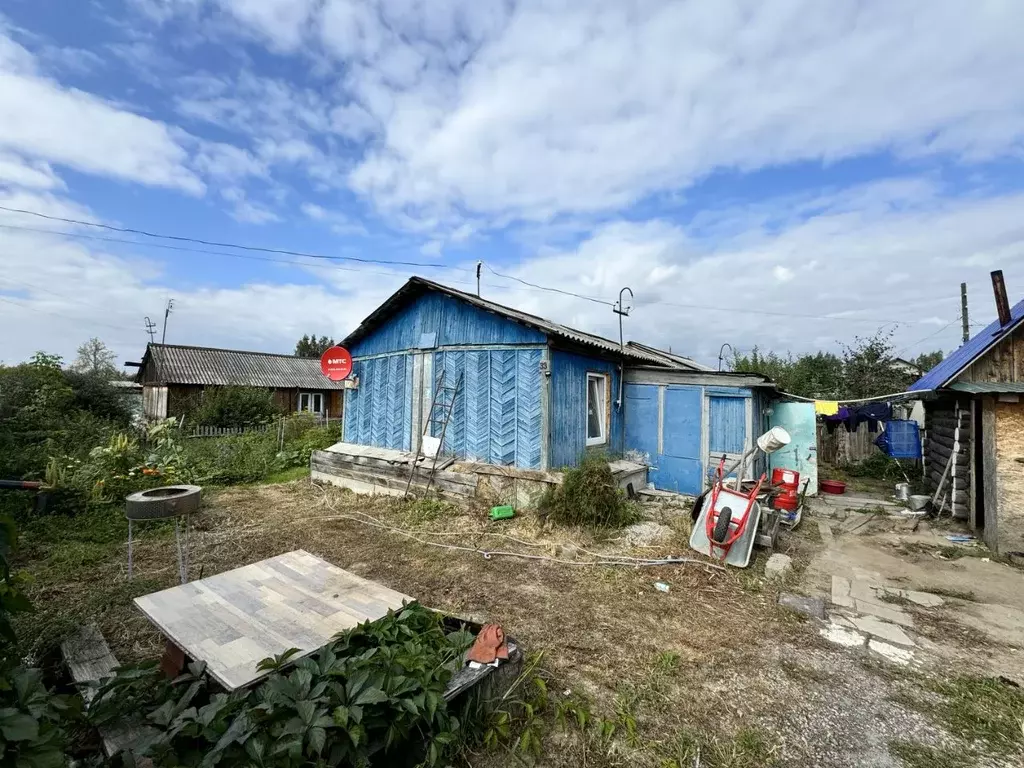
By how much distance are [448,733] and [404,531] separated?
4858 millimetres

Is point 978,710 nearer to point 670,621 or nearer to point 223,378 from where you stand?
point 670,621

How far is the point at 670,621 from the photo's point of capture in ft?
14.1

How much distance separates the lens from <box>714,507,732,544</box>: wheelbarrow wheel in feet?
18.3

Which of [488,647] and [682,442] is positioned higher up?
[682,442]

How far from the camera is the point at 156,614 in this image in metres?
3.18

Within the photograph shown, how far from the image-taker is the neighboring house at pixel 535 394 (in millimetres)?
7898

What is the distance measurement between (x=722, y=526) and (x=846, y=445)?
39.9 ft

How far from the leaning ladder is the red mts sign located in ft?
8.34

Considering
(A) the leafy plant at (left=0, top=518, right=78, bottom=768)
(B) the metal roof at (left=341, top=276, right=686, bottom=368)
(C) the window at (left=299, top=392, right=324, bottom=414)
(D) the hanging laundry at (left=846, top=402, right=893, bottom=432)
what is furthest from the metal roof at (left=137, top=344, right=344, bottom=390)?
(A) the leafy plant at (left=0, top=518, right=78, bottom=768)

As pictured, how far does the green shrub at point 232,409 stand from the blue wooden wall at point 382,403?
926cm

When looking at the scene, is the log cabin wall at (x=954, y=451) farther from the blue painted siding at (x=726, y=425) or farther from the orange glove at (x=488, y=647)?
the orange glove at (x=488, y=647)

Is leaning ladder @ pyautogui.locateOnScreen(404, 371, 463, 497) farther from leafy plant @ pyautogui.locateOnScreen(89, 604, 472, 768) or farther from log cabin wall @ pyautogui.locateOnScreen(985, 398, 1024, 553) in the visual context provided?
log cabin wall @ pyautogui.locateOnScreen(985, 398, 1024, 553)

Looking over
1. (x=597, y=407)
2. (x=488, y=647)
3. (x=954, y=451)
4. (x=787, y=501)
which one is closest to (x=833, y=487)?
(x=954, y=451)

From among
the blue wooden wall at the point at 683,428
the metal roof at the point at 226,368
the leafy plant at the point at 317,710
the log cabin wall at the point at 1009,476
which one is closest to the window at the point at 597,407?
the blue wooden wall at the point at 683,428
